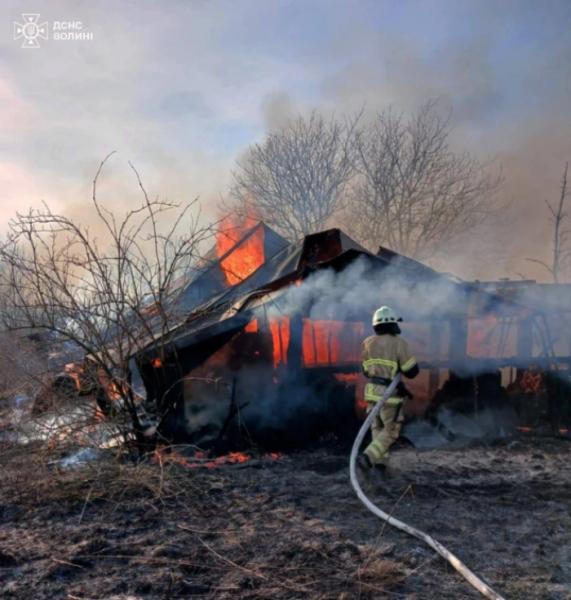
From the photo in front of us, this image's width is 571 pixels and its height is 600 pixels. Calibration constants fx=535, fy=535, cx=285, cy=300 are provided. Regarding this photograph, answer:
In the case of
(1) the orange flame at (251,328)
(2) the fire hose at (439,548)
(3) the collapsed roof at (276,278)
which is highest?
(3) the collapsed roof at (276,278)

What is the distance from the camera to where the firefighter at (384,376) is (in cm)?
558

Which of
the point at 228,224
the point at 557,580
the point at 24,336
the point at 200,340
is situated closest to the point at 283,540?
the point at 557,580

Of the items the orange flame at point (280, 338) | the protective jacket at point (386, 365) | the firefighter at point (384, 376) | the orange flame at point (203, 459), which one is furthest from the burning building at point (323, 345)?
the protective jacket at point (386, 365)

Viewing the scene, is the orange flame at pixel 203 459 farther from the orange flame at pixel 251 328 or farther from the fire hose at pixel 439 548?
the fire hose at pixel 439 548

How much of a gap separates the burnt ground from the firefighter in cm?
31

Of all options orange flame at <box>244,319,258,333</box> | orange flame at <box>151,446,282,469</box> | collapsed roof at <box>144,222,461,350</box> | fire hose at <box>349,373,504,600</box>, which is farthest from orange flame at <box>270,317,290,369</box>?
fire hose at <box>349,373,504,600</box>

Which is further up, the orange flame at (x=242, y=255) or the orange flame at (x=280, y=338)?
the orange flame at (x=242, y=255)

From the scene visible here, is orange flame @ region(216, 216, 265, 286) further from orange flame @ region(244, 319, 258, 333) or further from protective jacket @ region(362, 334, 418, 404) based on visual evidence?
protective jacket @ region(362, 334, 418, 404)

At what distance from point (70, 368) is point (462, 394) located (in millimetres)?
5253

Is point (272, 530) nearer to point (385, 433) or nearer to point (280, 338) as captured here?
point (385, 433)

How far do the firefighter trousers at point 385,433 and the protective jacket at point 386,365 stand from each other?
88 mm

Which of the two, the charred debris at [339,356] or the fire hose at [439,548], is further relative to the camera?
the charred debris at [339,356]

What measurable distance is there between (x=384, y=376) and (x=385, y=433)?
0.60 meters

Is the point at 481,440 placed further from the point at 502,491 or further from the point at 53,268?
the point at 53,268
